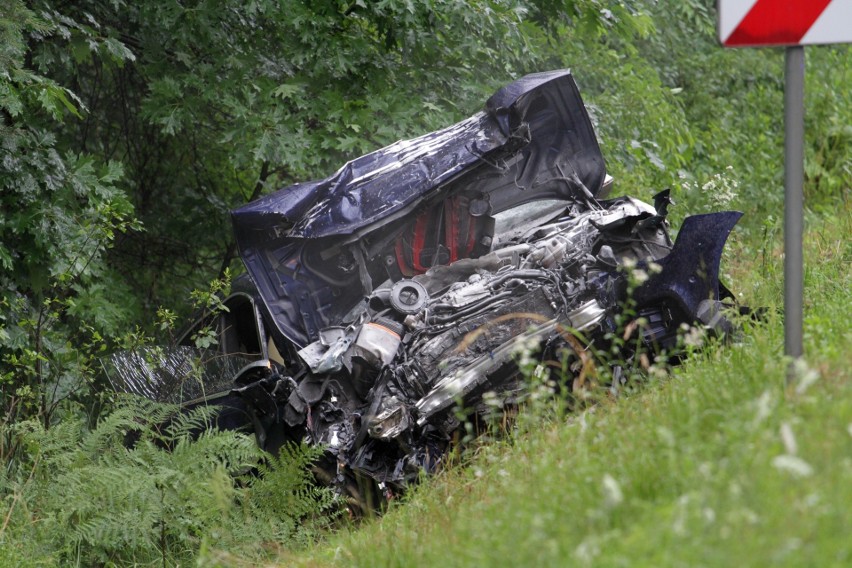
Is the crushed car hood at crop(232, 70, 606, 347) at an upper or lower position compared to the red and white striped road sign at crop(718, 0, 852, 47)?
lower

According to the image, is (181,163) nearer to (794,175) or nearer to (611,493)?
(794,175)

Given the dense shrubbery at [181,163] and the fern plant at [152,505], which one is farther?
the dense shrubbery at [181,163]

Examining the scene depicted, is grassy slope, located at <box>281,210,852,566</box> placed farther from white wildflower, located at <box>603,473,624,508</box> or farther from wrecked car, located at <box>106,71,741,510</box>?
wrecked car, located at <box>106,71,741,510</box>

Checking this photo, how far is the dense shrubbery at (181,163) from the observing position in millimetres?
5574

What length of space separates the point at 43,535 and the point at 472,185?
129 inches

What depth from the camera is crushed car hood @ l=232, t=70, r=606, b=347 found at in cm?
637

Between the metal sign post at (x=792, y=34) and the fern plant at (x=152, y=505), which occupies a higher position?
the metal sign post at (x=792, y=34)

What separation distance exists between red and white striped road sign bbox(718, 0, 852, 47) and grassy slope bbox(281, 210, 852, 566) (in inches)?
43.1

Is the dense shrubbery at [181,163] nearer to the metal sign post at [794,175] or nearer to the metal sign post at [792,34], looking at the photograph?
the metal sign post at [794,175]

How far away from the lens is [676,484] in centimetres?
313

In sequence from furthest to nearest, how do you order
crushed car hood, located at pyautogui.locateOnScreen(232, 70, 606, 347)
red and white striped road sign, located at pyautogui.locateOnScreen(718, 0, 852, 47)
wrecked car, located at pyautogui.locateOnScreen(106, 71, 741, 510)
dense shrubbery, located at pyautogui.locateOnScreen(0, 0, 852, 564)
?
crushed car hood, located at pyautogui.locateOnScreen(232, 70, 606, 347)
wrecked car, located at pyautogui.locateOnScreen(106, 71, 741, 510)
dense shrubbery, located at pyautogui.locateOnScreen(0, 0, 852, 564)
red and white striped road sign, located at pyautogui.locateOnScreen(718, 0, 852, 47)

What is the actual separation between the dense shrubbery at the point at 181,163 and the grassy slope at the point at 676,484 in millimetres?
1046

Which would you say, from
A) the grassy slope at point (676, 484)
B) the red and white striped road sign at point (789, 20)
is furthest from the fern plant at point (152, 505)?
the red and white striped road sign at point (789, 20)

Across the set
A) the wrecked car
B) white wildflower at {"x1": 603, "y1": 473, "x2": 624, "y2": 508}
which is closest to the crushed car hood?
the wrecked car
